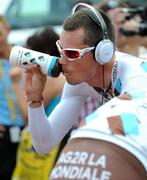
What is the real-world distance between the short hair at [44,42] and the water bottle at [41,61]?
220 centimetres

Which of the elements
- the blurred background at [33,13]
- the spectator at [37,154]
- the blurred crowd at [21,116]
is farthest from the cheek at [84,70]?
the blurred background at [33,13]

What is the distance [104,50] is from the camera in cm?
331

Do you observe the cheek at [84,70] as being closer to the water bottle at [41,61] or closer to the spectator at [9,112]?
the water bottle at [41,61]

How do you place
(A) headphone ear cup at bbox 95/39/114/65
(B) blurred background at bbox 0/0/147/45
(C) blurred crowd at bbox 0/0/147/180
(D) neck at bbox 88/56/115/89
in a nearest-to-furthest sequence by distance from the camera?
1. (A) headphone ear cup at bbox 95/39/114/65
2. (D) neck at bbox 88/56/115/89
3. (C) blurred crowd at bbox 0/0/147/180
4. (B) blurred background at bbox 0/0/147/45

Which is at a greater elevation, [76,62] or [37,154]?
[76,62]

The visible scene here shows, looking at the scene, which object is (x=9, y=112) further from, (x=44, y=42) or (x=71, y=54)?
(x=71, y=54)

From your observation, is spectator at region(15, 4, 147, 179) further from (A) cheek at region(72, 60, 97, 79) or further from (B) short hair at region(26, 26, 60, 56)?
(B) short hair at region(26, 26, 60, 56)

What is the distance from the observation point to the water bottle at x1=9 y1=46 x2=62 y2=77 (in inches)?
133

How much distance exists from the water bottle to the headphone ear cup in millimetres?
Result: 204

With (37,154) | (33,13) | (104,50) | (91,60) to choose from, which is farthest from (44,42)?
(33,13)

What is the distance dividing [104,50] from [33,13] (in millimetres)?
6866

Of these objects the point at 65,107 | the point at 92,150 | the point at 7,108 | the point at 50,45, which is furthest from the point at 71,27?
the point at 7,108

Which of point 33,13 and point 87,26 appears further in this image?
point 33,13

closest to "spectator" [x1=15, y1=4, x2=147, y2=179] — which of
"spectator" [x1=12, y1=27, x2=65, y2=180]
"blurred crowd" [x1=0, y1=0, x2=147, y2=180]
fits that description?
"spectator" [x1=12, y1=27, x2=65, y2=180]
